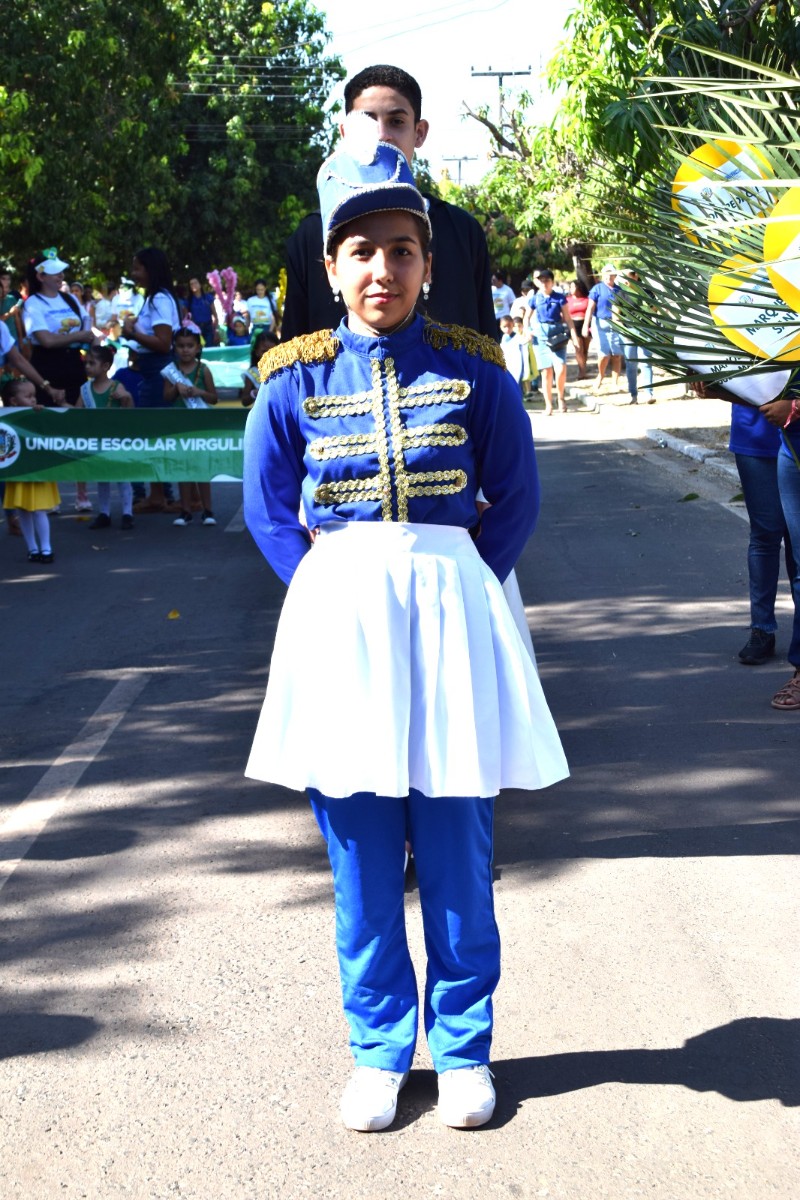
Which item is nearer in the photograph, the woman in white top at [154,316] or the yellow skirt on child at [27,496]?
the yellow skirt on child at [27,496]

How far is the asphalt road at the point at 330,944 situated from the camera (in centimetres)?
323

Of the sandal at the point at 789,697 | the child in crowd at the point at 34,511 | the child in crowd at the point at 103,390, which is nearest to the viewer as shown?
the sandal at the point at 789,697

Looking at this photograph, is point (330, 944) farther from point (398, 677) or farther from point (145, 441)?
point (145, 441)

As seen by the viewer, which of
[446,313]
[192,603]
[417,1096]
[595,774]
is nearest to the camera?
[417,1096]

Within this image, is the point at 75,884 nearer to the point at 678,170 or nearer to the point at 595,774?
the point at 595,774

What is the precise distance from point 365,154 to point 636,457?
43.8 feet

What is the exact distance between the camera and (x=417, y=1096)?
347 centimetres

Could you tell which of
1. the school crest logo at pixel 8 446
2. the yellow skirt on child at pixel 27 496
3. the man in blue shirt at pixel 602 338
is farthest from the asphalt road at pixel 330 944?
the man in blue shirt at pixel 602 338

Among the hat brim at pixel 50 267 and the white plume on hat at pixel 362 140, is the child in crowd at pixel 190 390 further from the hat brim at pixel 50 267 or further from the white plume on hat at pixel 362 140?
the white plume on hat at pixel 362 140

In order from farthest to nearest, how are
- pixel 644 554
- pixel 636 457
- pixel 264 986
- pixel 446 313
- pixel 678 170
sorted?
pixel 636 457 < pixel 644 554 < pixel 446 313 < pixel 264 986 < pixel 678 170

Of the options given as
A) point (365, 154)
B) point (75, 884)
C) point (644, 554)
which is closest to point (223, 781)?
point (75, 884)

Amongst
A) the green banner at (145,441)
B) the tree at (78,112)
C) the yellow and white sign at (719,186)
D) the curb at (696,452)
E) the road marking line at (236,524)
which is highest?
the tree at (78,112)

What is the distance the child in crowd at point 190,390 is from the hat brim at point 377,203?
926 centimetres

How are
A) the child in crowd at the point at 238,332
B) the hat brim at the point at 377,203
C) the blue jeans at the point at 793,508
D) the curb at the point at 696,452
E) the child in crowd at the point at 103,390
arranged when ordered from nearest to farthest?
the hat brim at the point at 377,203 < the blue jeans at the point at 793,508 < the child in crowd at the point at 103,390 < the curb at the point at 696,452 < the child in crowd at the point at 238,332
